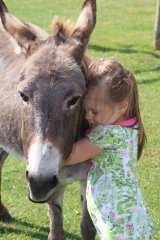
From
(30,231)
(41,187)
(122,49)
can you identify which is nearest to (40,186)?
(41,187)

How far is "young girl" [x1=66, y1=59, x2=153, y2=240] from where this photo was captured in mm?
3156

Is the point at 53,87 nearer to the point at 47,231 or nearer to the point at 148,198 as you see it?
the point at 47,231

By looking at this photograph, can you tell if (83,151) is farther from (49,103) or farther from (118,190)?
(49,103)

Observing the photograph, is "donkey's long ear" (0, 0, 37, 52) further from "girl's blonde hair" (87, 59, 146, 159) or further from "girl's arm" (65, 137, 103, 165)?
"girl's arm" (65, 137, 103, 165)

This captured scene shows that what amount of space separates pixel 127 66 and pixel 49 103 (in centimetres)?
800

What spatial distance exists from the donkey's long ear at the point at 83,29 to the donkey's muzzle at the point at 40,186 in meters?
0.89

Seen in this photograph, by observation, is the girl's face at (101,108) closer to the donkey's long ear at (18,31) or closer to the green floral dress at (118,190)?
the green floral dress at (118,190)

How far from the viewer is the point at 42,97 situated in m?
2.96

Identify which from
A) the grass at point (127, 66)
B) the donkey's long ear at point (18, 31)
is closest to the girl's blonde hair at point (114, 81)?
the donkey's long ear at point (18, 31)

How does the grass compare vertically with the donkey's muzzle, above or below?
below

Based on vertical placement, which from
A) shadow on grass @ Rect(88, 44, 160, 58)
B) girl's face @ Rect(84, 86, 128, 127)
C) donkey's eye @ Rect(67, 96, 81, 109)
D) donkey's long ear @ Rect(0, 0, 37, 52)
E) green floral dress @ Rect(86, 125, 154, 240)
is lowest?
shadow on grass @ Rect(88, 44, 160, 58)

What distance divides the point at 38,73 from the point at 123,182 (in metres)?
0.86

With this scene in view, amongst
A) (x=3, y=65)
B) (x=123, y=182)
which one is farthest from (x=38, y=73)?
(x=3, y=65)

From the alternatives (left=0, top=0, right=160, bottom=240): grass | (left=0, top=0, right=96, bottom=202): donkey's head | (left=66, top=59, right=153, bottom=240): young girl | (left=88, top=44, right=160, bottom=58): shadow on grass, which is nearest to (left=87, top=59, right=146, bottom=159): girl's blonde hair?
(left=66, top=59, right=153, bottom=240): young girl
